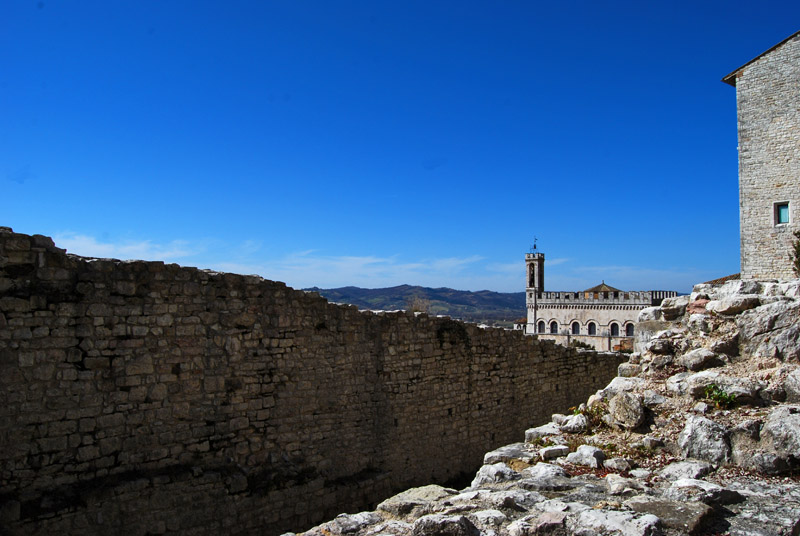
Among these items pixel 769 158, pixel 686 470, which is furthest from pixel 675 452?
pixel 769 158

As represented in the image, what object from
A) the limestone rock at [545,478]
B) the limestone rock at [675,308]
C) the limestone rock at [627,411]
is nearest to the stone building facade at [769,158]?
the limestone rock at [675,308]

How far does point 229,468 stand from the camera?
8555mm

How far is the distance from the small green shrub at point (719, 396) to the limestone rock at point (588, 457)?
137 cm

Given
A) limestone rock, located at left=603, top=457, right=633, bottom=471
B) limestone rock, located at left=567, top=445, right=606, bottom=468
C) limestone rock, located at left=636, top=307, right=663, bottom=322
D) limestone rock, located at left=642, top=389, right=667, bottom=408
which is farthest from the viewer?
limestone rock, located at left=636, top=307, right=663, bottom=322

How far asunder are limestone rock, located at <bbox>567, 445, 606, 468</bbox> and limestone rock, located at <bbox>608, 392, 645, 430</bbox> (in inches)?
24.4

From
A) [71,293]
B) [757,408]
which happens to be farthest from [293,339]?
[757,408]

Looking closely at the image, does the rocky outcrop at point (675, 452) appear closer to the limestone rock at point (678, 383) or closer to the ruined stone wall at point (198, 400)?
the limestone rock at point (678, 383)

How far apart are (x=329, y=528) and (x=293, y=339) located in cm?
474

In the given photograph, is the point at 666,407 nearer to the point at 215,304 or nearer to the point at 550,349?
the point at 215,304

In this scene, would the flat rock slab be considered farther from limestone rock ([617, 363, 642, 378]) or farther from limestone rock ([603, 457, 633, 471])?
limestone rock ([617, 363, 642, 378])

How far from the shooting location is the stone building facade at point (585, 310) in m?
55.2

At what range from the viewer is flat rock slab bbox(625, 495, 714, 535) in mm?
3893

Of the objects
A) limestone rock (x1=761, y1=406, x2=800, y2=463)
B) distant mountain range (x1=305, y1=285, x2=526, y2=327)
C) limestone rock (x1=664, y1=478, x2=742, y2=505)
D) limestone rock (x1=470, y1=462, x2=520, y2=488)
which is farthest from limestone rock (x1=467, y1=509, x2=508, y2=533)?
distant mountain range (x1=305, y1=285, x2=526, y2=327)

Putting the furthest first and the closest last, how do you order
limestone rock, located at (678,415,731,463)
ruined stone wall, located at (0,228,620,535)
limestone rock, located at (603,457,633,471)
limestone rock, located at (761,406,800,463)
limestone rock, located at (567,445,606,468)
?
ruined stone wall, located at (0,228,620,535) < limestone rock, located at (567,445,606,468) < limestone rock, located at (603,457,633,471) < limestone rock, located at (678,415,731,463) < limestone rock, located at (761,406,800,463)
